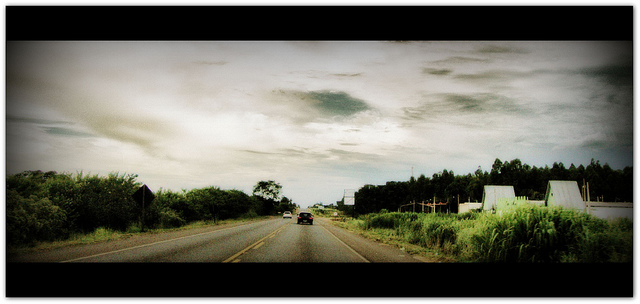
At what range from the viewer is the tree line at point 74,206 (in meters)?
13.2

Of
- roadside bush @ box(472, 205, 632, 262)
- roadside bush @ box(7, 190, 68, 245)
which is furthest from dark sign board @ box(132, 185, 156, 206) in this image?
roadside bush @ box(472, 205, 632, 262)

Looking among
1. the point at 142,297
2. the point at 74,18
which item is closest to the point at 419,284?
the point at 142,297

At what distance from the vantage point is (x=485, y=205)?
49500 millimetres

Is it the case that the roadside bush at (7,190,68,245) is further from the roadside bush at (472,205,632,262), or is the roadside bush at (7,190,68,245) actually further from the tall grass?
the roadside bush at (472,205,632,262)

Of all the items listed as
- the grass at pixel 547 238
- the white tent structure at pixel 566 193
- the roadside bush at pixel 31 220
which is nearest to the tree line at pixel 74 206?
the roadside bush at pixel 31 220

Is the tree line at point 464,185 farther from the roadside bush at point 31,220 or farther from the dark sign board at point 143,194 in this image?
the roadside bush at point 31,220

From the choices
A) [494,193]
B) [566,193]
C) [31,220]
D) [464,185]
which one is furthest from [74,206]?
[464,185]

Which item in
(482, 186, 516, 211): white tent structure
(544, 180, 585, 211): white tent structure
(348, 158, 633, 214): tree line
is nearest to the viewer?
(544, 180, 585, 211): white tent structure

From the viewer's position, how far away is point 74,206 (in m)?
17.5

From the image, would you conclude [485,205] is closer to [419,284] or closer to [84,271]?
[419,284]

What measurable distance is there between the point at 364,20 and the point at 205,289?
6.06 metres

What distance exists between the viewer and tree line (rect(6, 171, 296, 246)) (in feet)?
43.3

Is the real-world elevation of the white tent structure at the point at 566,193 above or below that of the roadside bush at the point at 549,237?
below

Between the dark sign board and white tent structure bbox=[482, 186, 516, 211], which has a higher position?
the dark sign board
